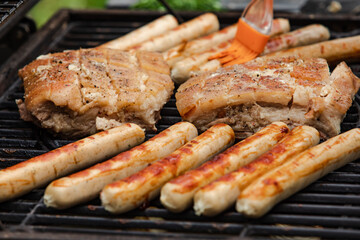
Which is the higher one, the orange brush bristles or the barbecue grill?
the orange brush bristles

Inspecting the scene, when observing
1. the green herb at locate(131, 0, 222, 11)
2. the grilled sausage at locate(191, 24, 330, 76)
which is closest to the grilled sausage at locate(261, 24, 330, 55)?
the grilled sausage at locate(191, 24, 330, 76)

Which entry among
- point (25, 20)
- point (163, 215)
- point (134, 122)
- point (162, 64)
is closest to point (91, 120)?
point (134, 122)

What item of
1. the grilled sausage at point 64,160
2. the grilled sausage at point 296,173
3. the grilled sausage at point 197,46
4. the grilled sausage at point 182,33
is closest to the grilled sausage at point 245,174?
the grilled sausage at point 296,173

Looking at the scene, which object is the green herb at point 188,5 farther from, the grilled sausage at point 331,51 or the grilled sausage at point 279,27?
the grilled sausage at point 331,51

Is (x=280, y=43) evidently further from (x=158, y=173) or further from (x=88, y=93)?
(x=158, y=173)

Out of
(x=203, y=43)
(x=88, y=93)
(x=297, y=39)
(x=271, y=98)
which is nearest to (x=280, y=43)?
(x=297, y=39)

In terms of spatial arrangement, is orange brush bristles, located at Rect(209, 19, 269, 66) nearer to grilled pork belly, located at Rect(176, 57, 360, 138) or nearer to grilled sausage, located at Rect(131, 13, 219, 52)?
grilled pork belly, located at Rect(176, 57, 360, 138)
